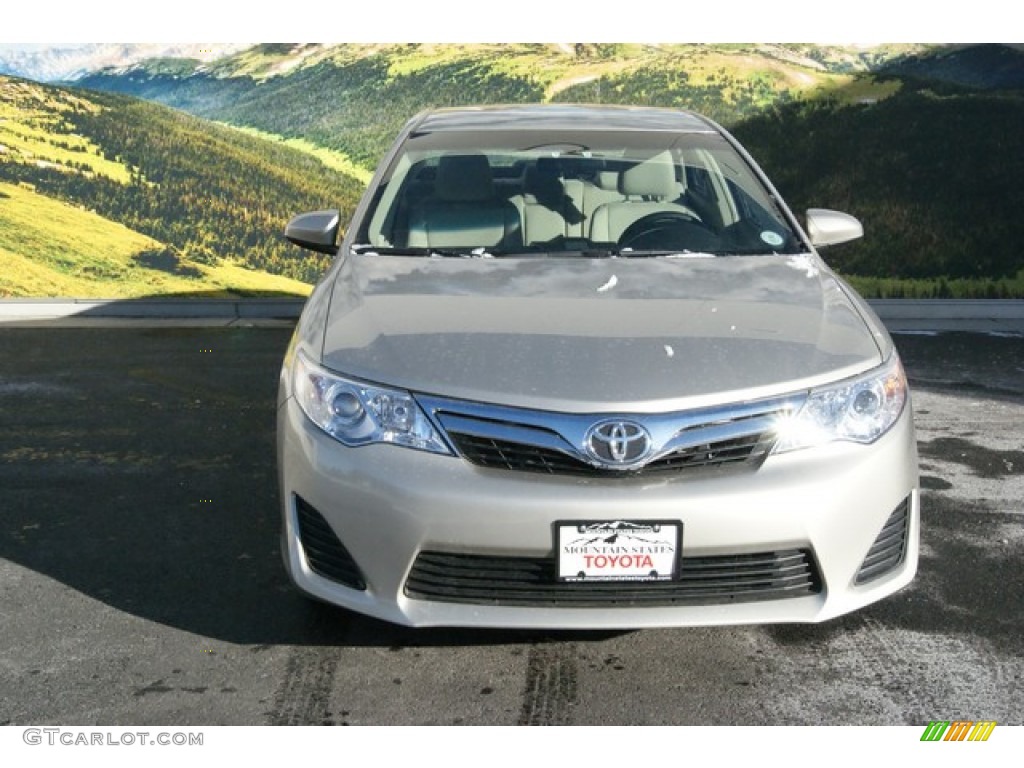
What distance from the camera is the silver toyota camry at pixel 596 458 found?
10.7 ft

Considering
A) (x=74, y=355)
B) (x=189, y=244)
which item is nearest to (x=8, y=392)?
(x=74, y=355)

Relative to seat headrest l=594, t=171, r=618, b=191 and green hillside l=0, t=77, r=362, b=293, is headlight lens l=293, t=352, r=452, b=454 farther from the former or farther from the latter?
green hillside l=0, t=77, r=362, b=293

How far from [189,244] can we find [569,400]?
7428 millimetres

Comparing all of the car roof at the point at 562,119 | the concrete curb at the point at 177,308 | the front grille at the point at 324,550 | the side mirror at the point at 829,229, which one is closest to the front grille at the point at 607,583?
the front grille at the point at 324,550

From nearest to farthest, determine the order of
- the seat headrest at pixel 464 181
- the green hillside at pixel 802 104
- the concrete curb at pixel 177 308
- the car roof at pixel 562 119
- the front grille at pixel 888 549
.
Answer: the front grille at pixel 888 549 → the seat headrest at pixel 464 181 → the car roof at pixel 562 119 → the green hillside at pixel 802 104 → the concrete curb at pixel 177 308

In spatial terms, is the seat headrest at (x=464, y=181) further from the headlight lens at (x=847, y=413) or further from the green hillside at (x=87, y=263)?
the green hillside at (x=87, y=263)

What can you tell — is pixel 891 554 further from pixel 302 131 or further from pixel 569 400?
pixel 302 131

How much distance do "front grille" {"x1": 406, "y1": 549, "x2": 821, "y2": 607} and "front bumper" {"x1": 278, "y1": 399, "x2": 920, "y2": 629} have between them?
0.02 m

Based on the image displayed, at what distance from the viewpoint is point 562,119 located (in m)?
5.41

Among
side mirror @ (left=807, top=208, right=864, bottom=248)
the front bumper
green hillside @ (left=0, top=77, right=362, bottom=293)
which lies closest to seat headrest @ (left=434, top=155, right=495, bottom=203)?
side mirror @ (left=807, top=208, right=864, bottom=248)

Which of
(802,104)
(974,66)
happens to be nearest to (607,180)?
(802,104)

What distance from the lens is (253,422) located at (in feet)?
21.6

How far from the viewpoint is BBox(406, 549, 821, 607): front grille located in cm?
331

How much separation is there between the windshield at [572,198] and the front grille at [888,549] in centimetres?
127
